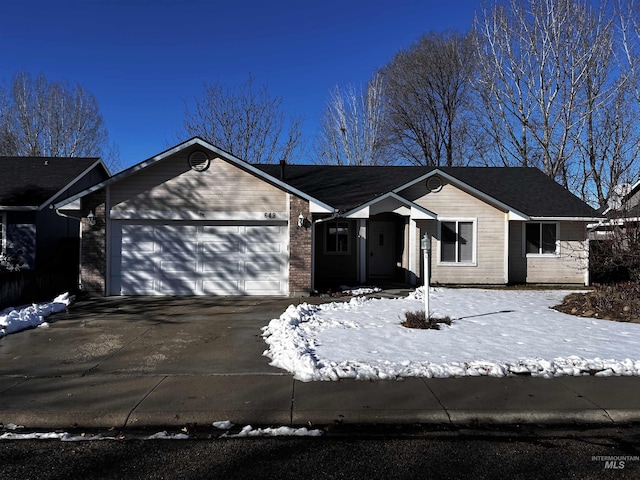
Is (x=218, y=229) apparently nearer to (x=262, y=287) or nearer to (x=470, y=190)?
(x=262, y=287)

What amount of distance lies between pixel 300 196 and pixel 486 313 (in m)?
6.12

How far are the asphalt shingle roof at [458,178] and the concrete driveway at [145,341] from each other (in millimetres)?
6609

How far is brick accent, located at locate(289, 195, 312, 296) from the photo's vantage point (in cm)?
1270

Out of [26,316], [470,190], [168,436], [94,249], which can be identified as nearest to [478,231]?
[470,190]

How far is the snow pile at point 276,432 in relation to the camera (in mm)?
4031

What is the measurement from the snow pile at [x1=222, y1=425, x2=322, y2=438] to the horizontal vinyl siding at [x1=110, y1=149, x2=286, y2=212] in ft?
29.8

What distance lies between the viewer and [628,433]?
411 centimetres

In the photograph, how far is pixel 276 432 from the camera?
407 cm

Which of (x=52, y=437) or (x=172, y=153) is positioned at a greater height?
(x=172, y=153)

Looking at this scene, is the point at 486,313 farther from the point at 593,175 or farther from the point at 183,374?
the point at 593,175

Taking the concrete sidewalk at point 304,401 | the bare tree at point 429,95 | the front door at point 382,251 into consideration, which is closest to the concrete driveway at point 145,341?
the concrete sidewalk at point 304,401

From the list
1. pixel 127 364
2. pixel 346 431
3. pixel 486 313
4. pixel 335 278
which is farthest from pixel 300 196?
pixel 346 431

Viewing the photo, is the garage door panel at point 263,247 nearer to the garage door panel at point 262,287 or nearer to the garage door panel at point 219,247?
the garage door panel at point 219,247

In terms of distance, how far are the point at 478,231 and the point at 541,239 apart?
266 centimetres
